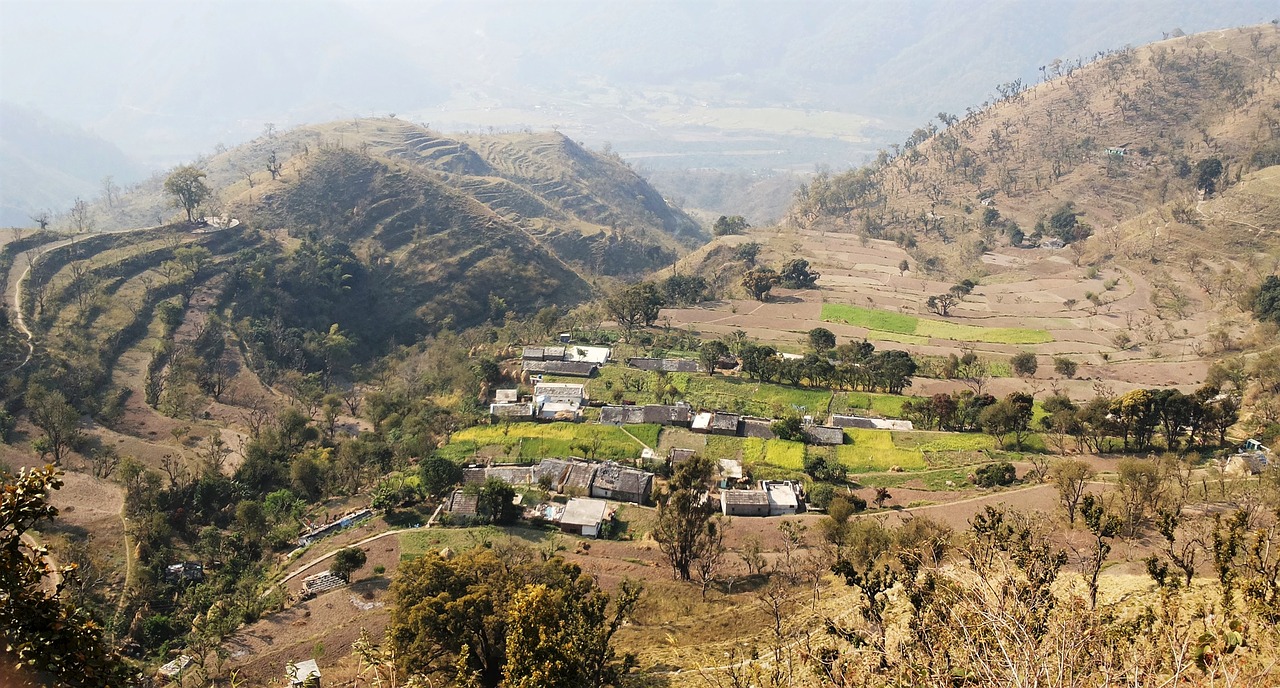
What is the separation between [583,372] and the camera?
52.7m

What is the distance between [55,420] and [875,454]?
47277 millimetres

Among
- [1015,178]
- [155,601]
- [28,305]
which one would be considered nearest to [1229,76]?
[1015,178]

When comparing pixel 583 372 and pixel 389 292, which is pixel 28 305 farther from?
pixel 583 372

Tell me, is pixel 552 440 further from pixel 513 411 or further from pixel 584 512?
pixel 584 512

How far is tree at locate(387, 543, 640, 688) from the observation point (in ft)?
57.6

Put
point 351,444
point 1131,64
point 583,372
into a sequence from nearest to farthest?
point 351,444 → point 583,372 → point 1131,64

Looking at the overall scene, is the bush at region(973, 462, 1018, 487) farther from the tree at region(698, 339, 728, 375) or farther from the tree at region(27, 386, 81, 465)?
the tree at region(27, 386, 81, 465)

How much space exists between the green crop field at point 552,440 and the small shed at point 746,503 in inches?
306

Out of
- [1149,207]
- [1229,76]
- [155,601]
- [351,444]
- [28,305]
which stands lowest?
[155,601]

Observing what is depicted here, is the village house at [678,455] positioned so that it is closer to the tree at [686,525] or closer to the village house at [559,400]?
the village house at [559,400]

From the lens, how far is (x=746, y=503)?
34562mm

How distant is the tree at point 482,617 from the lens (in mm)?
17562

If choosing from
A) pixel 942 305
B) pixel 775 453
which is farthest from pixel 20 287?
pixel 942 305

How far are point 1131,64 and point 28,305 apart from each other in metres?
148
